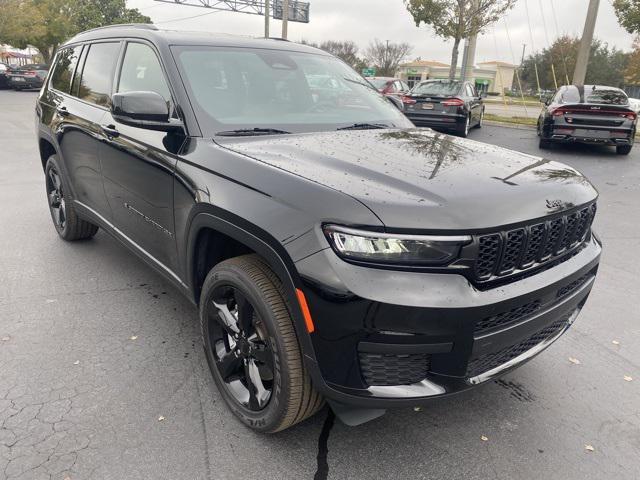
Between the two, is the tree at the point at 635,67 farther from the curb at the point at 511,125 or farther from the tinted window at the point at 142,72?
the tinted window at the point at 142,72

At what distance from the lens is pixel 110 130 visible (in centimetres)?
338

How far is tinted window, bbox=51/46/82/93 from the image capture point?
14.1 feet

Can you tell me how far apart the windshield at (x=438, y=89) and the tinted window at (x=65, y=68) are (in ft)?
32.5

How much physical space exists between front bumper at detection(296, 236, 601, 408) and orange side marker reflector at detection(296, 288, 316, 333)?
0.08ft

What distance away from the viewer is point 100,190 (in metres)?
3.72

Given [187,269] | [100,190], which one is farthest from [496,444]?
[100,190]

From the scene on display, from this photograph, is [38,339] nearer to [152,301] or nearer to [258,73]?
[152,301]

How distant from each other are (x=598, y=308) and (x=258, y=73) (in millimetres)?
2961

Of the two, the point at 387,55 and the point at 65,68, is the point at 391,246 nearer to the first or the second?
the point at 65,68

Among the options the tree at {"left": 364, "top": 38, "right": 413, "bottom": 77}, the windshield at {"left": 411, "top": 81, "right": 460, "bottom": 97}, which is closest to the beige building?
the tree at {"left": 364, "top": 38, "right": 413, "bottom": 77}

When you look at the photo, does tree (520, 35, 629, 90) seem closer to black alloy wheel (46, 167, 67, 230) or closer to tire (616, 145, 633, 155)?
tire (616, 145, 633, 155)

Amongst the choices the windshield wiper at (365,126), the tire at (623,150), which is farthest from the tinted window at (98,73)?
the tire at (623,150)

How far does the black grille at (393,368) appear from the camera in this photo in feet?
6.23

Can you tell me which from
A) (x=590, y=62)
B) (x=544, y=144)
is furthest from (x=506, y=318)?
(x=590, y=62)
